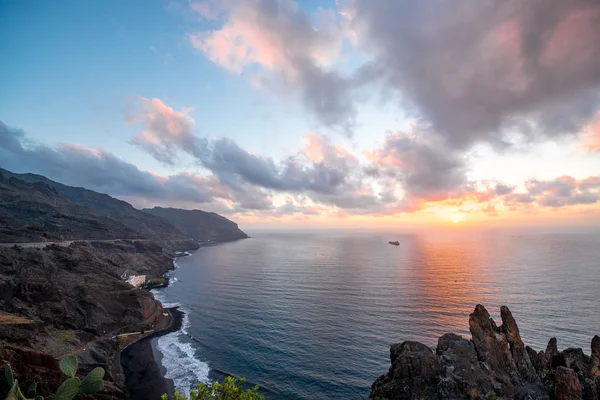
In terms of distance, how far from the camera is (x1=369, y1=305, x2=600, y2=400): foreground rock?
31891mm

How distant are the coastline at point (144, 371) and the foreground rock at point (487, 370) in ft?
142

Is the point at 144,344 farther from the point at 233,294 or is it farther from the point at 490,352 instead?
the point at 490,352

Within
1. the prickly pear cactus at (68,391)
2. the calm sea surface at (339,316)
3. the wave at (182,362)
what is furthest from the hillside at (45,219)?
the prickly pear cactus at (68,391)

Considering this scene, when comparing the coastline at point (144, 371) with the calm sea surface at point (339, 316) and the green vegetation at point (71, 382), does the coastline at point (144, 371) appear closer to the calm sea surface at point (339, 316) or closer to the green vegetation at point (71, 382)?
the calm sea surface at point (339, 316)

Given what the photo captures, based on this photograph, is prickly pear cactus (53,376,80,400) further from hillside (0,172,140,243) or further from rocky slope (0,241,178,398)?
hillside (0,172,140,243)

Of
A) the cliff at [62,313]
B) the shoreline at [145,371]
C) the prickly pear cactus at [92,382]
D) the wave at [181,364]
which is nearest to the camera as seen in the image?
the prickly pear cactus at [92,382]

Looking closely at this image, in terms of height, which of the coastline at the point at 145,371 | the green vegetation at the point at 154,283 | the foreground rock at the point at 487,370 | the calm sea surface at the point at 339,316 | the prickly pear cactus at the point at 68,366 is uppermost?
the prickly pear cactus at the point at 68,366

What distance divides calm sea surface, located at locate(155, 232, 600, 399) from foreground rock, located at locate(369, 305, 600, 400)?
2085 centimetres

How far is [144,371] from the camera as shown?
6119 centimetres

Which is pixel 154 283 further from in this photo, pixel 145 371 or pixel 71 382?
pixel 71 382

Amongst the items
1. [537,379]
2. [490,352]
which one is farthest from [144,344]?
[537,379]

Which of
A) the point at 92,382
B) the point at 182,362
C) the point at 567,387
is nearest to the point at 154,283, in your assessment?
the point at 182,362

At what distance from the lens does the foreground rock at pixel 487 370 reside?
31891 millimetres

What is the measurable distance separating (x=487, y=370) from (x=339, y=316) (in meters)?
55.0
